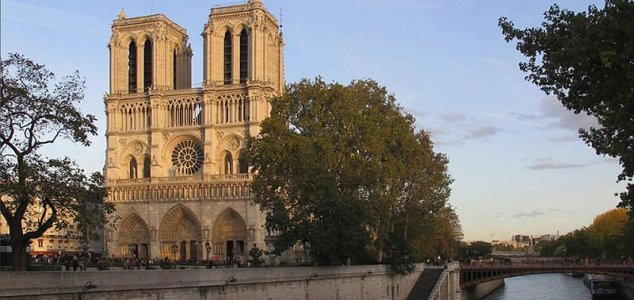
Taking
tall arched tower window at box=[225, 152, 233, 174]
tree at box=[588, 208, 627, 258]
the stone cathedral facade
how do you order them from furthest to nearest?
tree at box=[588, 208, 627, 258] < tall arched tower window at box=[225, 152, 233, 174] < the stone cathedral facade

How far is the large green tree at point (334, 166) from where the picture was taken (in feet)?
130

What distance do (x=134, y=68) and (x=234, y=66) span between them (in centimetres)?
1048

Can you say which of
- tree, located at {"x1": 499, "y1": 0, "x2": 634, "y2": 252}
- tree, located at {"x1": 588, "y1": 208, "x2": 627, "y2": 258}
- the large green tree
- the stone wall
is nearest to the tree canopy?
tree, located at {"x1": 499, "y1": 0, "x2": 634, "y2": 252}

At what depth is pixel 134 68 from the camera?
272ft

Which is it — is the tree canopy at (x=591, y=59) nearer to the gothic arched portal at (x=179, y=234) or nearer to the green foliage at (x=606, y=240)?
the green foliage at (x=606, y=240)

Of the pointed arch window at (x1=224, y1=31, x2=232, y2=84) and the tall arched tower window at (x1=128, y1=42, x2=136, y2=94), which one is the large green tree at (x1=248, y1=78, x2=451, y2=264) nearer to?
the pointed arch window at (x1=224, y1=31, x2=232, y2=84)

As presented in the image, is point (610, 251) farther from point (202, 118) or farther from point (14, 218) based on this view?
point (14, 218)

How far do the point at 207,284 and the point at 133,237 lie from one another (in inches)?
2177

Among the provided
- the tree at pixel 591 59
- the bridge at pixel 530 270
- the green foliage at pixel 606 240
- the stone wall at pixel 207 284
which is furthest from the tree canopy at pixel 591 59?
the green foliage at pixel 606 240

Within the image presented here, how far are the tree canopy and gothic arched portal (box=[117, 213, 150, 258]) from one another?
63.2m

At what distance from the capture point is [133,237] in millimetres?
80688

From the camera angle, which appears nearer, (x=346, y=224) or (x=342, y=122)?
(x=346, y=224)

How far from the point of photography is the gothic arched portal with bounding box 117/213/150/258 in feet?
262

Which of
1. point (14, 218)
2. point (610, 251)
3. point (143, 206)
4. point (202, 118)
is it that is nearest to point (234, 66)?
point (202, 118)
